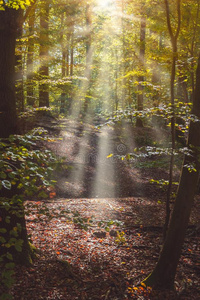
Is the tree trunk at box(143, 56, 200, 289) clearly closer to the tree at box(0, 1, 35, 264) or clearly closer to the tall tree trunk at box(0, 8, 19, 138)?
the tree at box(0, 1, 35, 264)

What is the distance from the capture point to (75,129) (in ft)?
62.2

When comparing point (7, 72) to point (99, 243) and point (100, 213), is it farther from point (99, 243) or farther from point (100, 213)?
point (100, 213)

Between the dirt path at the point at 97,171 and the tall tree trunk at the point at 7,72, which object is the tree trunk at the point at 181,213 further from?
the dirt path at the point at 97,171

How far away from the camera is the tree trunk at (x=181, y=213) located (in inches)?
157

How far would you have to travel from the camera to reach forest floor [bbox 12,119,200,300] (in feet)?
14.0

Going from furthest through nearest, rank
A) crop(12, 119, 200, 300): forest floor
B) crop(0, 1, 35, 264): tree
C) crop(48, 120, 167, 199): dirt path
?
crop(48, 120, 167, 199): dirt path < crop(12, 119, 200, 300): forest floor < crop(0, 1, 35, 264): tree

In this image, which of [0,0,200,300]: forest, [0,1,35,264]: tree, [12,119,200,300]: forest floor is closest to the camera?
[0,0,200,300]: forest

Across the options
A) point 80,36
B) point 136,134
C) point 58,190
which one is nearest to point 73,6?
point 80,36

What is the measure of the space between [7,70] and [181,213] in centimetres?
360

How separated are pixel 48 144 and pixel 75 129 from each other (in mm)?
5176

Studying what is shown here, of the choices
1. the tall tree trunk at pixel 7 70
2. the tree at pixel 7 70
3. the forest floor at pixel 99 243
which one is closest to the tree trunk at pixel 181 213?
the forest floor at pixel 99 243

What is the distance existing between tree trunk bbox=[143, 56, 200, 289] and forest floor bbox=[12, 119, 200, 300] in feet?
1.16

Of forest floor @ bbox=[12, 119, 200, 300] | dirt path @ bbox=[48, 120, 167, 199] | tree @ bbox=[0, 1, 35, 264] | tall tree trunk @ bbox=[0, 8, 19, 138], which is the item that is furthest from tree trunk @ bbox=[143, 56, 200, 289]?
dirt path @ bbox=[48, 120, 167, 199]

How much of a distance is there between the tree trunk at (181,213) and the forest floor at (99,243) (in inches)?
13.9
